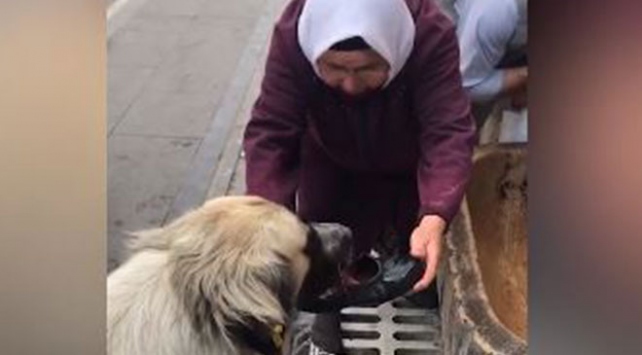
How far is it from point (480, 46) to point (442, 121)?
95 mm

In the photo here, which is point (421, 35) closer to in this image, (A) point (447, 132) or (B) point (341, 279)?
(A) point (447, 132)

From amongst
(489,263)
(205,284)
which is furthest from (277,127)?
(489,263)

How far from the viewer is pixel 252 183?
1504 millimetres

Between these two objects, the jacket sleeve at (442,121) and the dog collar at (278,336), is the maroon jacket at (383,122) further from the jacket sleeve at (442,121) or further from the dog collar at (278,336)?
the dog collar at (278,336)

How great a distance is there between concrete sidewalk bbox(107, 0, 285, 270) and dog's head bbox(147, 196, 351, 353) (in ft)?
0.13

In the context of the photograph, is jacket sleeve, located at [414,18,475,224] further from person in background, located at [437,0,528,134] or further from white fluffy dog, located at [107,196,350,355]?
white fluffy dog, located at [107,196,350,355]

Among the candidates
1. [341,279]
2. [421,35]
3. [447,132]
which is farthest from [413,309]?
[421,35]

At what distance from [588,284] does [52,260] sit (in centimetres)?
53

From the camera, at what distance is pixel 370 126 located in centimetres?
151

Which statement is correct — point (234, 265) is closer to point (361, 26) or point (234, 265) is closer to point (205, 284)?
point (205, 284)

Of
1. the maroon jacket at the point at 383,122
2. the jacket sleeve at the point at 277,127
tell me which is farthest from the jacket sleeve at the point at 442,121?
the jacket sleeve at the point at 277,127

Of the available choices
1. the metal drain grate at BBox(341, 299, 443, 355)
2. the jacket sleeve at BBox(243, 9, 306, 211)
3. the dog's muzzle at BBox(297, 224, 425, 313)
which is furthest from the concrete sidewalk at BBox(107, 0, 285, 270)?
the metal drain grate at BBox(341, 299, 443, 355)

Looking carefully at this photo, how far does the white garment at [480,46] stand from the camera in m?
1.43

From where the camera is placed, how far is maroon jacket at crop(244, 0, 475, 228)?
147 centimetres
